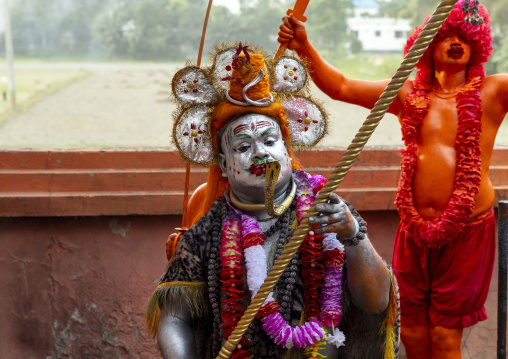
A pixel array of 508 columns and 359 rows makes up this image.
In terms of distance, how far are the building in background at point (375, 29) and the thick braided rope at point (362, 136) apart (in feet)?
16.4

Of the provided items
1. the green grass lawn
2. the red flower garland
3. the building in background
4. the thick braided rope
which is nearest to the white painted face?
the thick braided rope

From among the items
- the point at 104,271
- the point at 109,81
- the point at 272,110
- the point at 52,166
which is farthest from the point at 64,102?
the point at 272,110

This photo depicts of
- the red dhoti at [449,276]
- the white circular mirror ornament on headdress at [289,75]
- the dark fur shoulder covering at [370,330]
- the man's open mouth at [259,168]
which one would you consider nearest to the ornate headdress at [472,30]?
the red dhoti at [449,276]

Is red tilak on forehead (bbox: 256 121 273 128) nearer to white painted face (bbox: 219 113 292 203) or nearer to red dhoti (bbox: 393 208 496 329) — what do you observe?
white painted face (bbox: 219 113 292 203)

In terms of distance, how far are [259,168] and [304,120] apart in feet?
1.15

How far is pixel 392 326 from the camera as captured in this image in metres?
2.05

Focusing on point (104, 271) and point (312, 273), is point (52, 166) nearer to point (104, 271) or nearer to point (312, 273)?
point (104, 271)

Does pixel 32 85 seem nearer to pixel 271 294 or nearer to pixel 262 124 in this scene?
pixel 262 124

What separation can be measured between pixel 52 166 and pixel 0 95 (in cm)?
Answer: 278

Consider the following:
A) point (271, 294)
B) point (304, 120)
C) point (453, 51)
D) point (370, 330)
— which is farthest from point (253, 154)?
point (453, 51)

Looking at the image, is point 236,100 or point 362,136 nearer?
point 362,136

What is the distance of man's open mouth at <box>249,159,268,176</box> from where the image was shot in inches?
78.6

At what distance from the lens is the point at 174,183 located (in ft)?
12.3

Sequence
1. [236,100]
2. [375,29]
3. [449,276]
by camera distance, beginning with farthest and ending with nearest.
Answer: [375,29] < [449,276] < [236,100]
